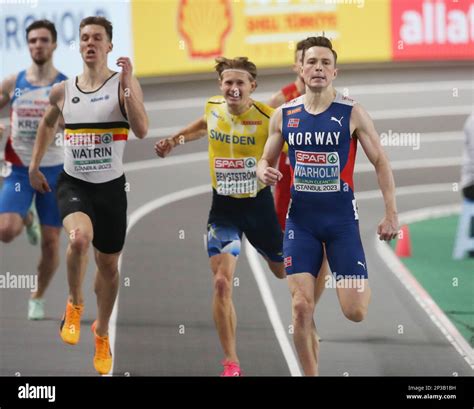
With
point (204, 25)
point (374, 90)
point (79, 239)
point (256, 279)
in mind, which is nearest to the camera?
point (79, 239)

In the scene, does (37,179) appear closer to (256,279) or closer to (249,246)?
(256,279)

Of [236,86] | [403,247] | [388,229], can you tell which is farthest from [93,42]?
[403,247]

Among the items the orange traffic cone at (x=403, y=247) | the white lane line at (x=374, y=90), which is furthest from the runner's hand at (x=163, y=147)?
the white lane line at (x=374, y=90)

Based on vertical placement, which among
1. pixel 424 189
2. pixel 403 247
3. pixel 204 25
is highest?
pixel 204 25

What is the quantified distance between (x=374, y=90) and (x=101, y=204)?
1048 cm

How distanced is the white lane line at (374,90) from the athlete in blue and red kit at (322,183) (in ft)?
29.1

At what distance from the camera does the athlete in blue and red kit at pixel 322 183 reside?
9273mm

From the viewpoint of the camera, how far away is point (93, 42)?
33.0 ft

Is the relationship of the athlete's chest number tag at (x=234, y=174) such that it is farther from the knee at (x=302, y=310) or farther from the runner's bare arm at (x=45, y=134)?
the knee at (x=302, y=310)

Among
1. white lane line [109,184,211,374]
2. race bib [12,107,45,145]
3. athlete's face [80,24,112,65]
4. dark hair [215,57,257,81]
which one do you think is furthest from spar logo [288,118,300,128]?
white lane line [109,184,211,374]

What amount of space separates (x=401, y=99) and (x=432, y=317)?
30.1ft

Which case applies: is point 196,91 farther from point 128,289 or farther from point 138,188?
A: point 128,289

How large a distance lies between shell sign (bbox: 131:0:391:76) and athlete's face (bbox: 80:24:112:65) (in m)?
5.14
